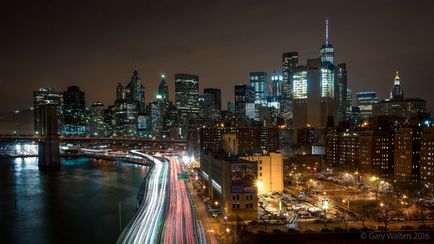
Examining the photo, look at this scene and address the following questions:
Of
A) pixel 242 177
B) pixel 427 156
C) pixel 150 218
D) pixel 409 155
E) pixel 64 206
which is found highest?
pixel 242 177

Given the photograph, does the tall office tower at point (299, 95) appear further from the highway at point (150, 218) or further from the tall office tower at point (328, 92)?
the highway at point (150, 218)

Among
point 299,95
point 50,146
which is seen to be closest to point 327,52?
point 299,95

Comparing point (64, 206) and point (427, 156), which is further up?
point (427, 156)

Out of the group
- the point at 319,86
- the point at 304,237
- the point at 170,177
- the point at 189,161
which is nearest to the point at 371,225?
the point at 304,237

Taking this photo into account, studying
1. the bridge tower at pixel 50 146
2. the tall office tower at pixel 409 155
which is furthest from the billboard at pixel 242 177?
the bridge tower at pixel 50 146

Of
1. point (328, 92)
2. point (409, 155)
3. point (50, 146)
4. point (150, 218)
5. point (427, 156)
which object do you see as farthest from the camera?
point (328, 92)

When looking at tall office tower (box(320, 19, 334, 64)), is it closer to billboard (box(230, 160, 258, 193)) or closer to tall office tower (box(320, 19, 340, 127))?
tall office tower (box(320, 19, 340, 127))

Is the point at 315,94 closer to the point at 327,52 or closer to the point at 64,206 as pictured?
the point at 327,52

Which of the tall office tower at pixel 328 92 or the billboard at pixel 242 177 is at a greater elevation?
the tall office tower at pixel 328 92
